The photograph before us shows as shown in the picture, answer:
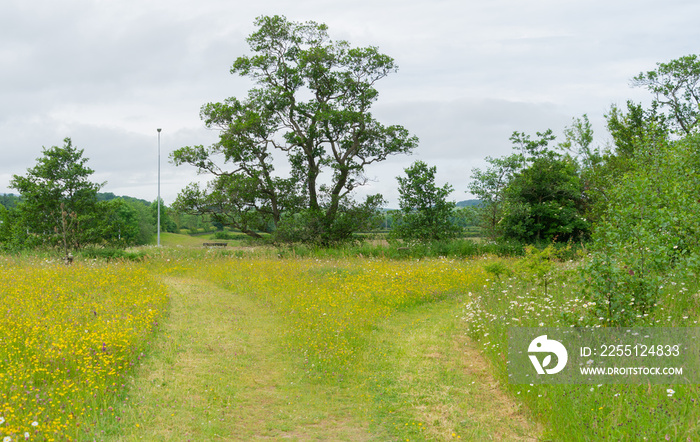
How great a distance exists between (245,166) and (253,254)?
6.28 meters

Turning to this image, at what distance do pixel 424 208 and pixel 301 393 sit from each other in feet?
63.5

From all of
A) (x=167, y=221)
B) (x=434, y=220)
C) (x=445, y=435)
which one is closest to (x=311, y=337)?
(x=445, y=435)

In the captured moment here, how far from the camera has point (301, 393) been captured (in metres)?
6.86

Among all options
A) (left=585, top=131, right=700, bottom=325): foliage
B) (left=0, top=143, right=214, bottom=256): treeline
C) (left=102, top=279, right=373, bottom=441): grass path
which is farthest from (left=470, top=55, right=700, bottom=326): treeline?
(left=0, top=143, right=214, bottom=256): treeline

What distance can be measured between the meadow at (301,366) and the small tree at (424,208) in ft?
39.0

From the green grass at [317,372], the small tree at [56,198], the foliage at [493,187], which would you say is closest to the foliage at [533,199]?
the foliage at [493,187]

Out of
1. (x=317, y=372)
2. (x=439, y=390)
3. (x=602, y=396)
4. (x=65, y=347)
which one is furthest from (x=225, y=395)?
(x=602, y=396)

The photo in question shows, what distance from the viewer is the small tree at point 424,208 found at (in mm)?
25125

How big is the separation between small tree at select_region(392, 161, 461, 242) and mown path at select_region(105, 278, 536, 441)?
15410mm

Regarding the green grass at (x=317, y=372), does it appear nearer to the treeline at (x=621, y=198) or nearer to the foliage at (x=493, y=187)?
the treeline at (x=621, y=198)

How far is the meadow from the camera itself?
5262 millimetres

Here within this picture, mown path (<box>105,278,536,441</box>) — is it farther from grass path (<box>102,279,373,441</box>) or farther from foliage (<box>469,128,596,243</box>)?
foliage (<box>469,128,596,243</box>)

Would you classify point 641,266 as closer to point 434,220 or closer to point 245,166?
point 434,220

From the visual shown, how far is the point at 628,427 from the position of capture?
4.63m
